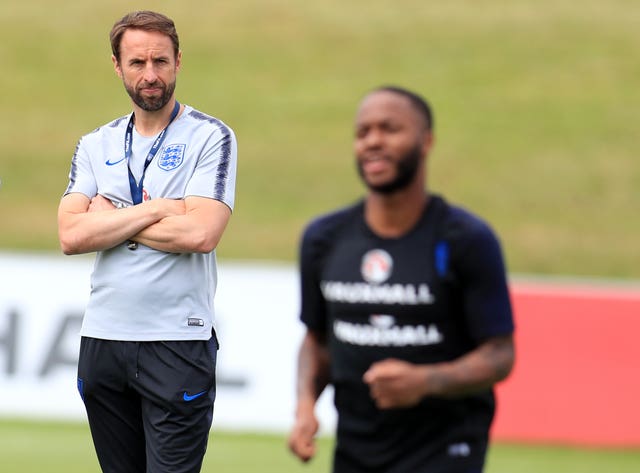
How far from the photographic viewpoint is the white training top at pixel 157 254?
5.06m

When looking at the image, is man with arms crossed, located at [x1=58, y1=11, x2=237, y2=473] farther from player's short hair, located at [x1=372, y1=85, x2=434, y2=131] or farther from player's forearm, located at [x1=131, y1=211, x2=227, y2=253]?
player's short hair, located at [x1=372, y1=85, x2=434, y2=131]

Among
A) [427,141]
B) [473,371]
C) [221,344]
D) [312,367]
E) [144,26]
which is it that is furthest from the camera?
[221,344]

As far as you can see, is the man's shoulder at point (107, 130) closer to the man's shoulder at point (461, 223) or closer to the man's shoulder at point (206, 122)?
the man's shoulder at point (206, 122)

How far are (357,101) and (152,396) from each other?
62.9ft

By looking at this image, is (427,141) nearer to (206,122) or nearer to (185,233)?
(185,233)

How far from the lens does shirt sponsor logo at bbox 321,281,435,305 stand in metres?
3.78

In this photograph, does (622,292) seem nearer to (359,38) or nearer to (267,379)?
(267,379)

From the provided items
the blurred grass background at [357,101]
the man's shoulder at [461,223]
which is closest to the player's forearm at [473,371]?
the man's shoulder at [461,223]

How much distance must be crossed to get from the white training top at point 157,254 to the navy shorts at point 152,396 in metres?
0.07

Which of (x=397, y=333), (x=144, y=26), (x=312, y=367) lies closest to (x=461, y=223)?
(x=397, y=333)

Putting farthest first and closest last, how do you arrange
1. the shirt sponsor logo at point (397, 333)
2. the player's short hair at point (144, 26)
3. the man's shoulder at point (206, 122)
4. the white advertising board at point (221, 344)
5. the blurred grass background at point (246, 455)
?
the white advertising board at point (221, 344)
the blurred grass background at point (246, 455)
the man's shoulder at point (206, 122)
the player's short hair at point (144, 26)
the shirt sponsor logo at point (397, 333)

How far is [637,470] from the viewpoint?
9.97 m

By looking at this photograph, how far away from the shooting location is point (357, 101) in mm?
23922

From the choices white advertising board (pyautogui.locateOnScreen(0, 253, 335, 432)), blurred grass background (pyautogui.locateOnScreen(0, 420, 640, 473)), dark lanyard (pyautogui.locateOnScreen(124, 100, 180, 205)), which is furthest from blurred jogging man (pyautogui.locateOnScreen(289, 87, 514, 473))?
white advertising board (pyautogui.locateOnScreen(0, 253, 335, 432))
